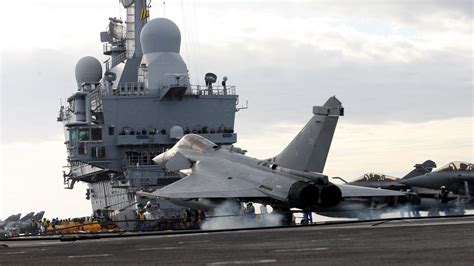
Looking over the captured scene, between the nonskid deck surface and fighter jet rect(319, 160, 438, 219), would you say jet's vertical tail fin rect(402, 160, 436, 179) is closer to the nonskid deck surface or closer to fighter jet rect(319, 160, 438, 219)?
fighter jet rect(319, 160, 438, 219)

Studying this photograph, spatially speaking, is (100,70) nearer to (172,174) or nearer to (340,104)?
(172,174)

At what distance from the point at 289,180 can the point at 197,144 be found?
1050 cm

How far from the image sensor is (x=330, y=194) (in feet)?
117

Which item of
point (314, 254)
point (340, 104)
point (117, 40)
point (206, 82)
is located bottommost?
point (314, 254)

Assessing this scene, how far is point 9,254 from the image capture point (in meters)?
20.1

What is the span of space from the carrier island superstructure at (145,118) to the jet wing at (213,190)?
22985 mm

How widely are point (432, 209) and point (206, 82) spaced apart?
28736mm

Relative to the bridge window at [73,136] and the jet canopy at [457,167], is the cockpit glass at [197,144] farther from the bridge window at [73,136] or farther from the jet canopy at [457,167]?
the bridge window at [73,136]

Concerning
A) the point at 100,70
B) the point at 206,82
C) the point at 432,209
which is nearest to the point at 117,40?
the point at 100,70

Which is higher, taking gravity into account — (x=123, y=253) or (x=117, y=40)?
(x=117, y=40)

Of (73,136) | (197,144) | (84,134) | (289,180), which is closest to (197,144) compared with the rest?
(197,144)

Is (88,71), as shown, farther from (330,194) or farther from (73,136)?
(330,194)

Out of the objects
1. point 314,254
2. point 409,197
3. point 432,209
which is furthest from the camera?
point 432,209

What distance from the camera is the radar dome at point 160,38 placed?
70.4 metres
